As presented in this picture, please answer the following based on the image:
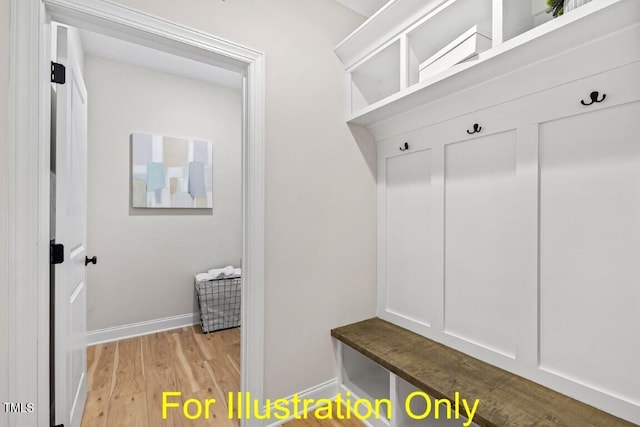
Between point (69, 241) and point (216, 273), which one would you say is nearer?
point (69, 241)

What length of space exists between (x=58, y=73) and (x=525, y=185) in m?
1.99

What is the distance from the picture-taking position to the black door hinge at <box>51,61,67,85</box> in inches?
47.5

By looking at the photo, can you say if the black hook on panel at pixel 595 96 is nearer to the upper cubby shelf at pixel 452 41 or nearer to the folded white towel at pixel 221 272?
the upper cubby shelf at pixel 452 41

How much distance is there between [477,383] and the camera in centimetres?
122

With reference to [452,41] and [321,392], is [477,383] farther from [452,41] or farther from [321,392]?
[452,41]

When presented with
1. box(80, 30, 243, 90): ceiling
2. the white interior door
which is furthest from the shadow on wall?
the white interior door

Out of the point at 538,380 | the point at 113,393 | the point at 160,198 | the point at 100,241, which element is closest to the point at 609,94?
the point at 538,380

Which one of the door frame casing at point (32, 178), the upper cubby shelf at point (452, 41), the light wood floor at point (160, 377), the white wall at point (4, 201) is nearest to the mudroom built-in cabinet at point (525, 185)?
the upper cubby shelf at point (452, 41)

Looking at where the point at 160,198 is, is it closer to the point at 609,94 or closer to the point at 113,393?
the point at 113,393

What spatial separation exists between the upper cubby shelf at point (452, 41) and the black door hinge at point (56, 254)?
1563 millimetres

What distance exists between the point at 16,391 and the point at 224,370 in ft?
4.19

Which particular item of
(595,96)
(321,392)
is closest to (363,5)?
(595,96)

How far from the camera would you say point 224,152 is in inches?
126

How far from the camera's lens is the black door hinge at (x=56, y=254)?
3.86 feet
